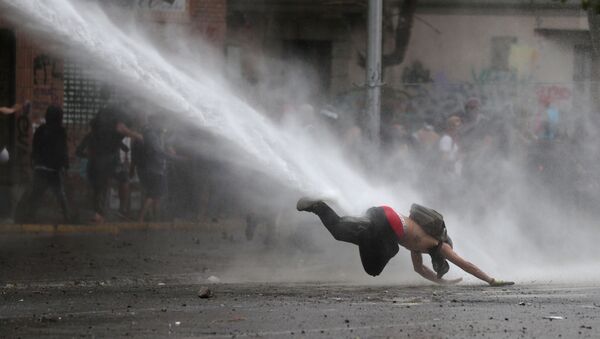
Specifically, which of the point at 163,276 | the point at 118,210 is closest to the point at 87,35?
the point at 163,276

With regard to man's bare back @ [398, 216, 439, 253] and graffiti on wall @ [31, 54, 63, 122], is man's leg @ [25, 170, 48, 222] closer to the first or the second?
graffiti on wall @ [31, 54, 63, 122]

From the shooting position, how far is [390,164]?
15.4m

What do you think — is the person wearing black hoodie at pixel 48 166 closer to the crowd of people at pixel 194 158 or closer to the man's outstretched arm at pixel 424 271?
the crowd of people at pixel 194 158

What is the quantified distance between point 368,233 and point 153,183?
25.4 ft

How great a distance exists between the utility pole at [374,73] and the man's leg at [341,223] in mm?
5309

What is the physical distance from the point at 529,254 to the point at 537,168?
2.17 m

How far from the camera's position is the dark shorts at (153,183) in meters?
17.8

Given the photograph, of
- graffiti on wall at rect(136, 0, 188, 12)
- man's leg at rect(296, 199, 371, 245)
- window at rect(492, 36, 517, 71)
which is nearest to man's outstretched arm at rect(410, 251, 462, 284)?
man's leg at rect(296, 199, 371, 245)

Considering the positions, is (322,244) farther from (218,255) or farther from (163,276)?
(163,276)

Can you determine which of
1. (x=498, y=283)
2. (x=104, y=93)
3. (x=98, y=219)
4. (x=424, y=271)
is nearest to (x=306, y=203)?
(x=424, y=271)

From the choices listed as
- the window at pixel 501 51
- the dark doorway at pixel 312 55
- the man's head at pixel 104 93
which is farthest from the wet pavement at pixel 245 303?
the window at pixel 501 51

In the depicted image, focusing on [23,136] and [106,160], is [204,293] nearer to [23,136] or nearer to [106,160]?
[106,160]

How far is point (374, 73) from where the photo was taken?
1639 cm

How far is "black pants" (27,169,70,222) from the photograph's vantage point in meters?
17.2
